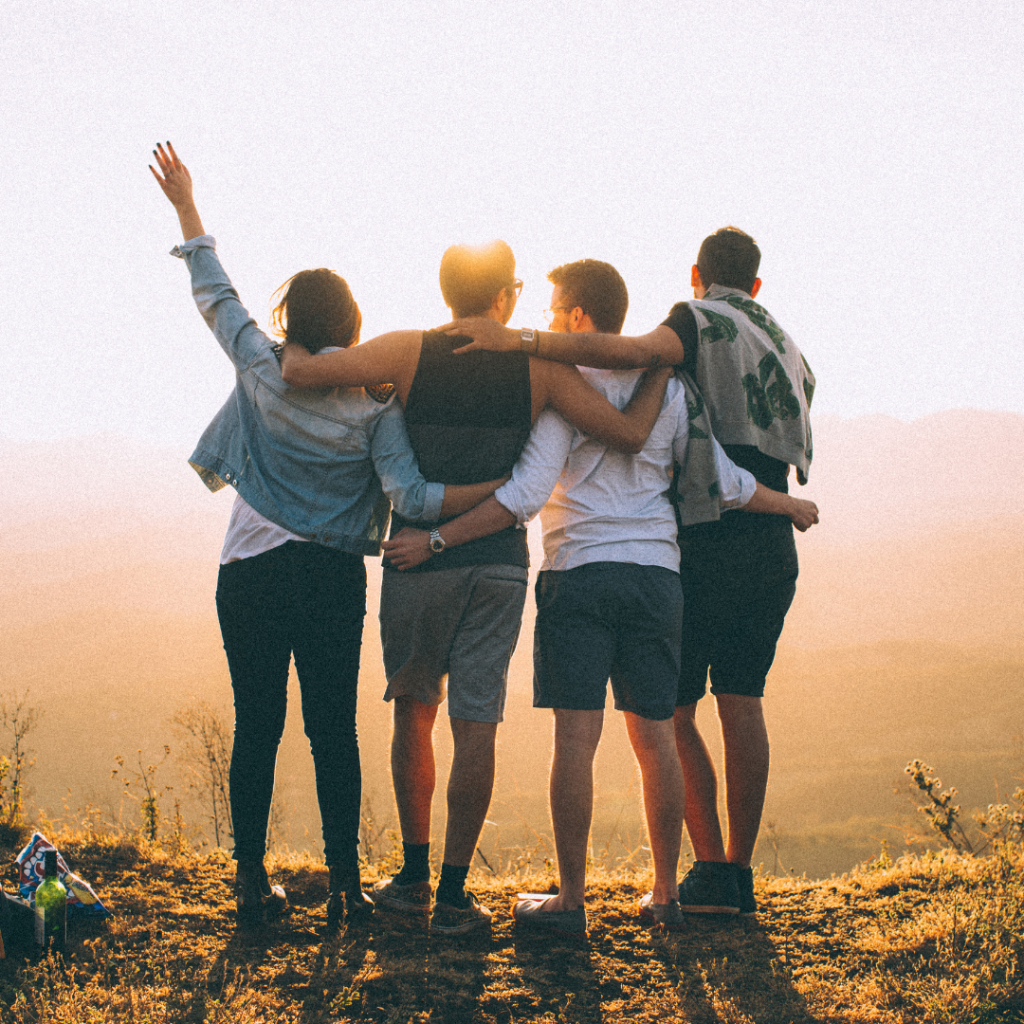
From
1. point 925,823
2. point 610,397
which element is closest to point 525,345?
point 610,397

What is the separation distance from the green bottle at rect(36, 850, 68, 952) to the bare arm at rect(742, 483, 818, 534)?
2.28m

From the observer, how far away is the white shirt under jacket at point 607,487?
2521 mm

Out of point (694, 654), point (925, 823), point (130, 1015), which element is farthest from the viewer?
point (925, 823)

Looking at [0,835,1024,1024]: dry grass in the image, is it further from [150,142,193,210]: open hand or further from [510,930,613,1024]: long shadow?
[150,142,193,210]: open hand

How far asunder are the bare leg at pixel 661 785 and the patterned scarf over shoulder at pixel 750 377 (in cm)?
93

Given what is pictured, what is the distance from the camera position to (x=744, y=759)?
2.78 m

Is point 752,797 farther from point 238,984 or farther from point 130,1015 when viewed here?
point 130,1015

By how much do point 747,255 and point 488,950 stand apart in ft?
7.62

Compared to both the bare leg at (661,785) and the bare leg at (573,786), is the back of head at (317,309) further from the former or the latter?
the bare leg at (661,785)

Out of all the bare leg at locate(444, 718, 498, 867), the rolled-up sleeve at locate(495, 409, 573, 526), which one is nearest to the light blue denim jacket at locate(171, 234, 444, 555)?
the rolled-up sleeve at locate(495, 409, 573, 526)

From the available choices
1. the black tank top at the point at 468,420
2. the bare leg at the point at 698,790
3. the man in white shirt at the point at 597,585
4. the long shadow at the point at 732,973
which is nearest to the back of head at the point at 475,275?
the black tank top at the point at 468,420

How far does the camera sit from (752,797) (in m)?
2.78

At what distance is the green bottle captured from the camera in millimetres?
2387

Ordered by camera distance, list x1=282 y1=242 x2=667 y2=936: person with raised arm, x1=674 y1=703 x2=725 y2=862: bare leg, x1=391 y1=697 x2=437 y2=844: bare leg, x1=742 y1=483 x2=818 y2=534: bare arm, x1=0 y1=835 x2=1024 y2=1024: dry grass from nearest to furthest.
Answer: x1=0 y1=835 x2=1024 y2=1024: dry grass → x1=282 y1=242 x2=667 y2=936: person with raised arm → x1=391 y1=697 x2=437 y2=844: bare leg → x1=742 y1=483 x2=818 y2=534: bare arm → x1=674 y1=703 x2=725 y2=862: bare leg
